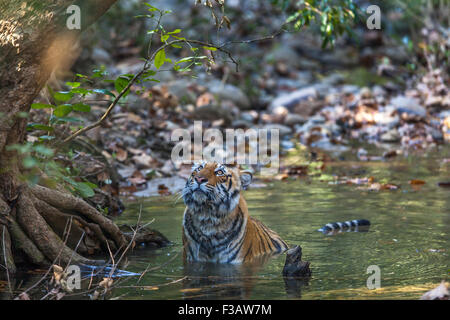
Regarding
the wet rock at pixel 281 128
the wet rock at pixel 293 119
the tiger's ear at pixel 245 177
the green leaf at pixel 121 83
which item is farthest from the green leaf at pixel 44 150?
the wet rock at pixel 293 119

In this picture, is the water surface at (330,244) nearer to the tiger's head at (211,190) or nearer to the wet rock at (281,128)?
the tiger's head at (211,190)

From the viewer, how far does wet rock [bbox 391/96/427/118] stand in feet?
48.6

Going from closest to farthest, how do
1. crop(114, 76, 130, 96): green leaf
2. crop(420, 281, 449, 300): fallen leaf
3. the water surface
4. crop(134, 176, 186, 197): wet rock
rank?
crop(420, 281, 449, 300): fallen leaf → the water surface → crop(114, 76, 130, 96): green leaf → crop(134, 176, 186, 197): wet rock

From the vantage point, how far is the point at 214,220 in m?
6.18

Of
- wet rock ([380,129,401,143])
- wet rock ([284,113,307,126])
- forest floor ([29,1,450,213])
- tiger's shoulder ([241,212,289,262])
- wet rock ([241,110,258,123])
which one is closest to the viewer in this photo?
tiger's shoulder ([241,212,289,262])

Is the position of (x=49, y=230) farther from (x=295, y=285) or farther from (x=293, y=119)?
(x=293, y=119)

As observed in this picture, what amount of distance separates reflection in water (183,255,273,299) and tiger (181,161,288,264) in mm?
118

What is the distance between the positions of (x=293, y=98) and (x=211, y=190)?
38.4 ft

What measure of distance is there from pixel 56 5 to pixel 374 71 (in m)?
16.4

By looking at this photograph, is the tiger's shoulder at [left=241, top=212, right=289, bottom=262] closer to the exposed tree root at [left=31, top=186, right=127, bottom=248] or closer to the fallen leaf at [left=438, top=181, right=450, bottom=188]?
the exposed tree root at [left=31, top=186, right=127, bottom=248]

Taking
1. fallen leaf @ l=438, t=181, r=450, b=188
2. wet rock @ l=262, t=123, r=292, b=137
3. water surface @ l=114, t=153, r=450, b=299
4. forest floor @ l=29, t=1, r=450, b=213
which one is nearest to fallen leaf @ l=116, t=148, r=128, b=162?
forest floor @ l=29, t=1, r=450, b=213

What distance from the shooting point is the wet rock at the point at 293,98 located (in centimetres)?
1728
